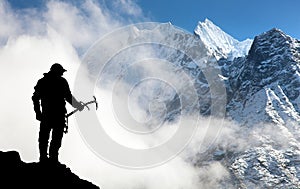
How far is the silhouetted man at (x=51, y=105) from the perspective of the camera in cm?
1559

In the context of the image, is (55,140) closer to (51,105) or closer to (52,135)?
(52,135)

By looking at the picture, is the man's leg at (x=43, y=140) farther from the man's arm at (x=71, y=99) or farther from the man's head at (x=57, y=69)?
the man's head at (x=57, y=69)

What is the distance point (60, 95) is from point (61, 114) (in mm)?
708

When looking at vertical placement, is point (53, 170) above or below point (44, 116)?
below

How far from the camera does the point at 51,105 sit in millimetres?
15734

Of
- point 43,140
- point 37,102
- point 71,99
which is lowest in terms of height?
point 43,140

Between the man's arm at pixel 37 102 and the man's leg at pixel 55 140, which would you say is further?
the man's leg at pixel 55 140

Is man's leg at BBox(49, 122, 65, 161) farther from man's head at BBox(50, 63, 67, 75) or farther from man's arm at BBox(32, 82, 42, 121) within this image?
man's head at BBox(50, 63, 67, 75)

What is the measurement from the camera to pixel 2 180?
1366 centimetres

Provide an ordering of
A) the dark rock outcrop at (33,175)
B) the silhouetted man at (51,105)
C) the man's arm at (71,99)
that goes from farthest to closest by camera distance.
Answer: the man's arm at (71,99), the silhouetted man at (51,105), the dark rock outcrop at (33,175)

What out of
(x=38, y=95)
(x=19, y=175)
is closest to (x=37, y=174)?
(x=19, y=175)

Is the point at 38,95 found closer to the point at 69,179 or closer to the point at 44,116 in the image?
the point at 44,116

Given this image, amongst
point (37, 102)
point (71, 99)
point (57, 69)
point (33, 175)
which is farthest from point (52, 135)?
point (57, 69)

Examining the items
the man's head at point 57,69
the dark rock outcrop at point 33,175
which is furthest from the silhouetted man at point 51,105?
the dark rock outcrop at point 33,175
